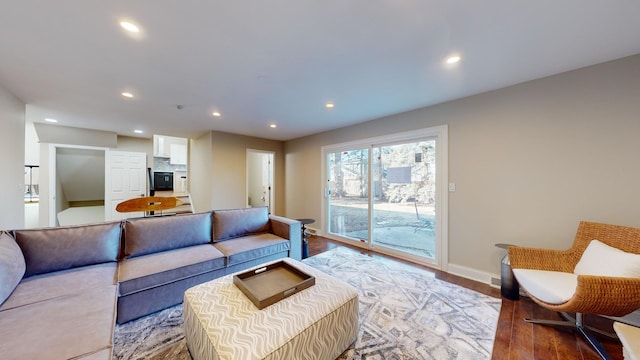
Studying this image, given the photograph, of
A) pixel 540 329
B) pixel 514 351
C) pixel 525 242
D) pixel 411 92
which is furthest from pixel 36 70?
pixel 525 242

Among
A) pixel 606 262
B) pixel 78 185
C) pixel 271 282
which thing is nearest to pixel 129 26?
pixel 271 282

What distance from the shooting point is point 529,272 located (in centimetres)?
187

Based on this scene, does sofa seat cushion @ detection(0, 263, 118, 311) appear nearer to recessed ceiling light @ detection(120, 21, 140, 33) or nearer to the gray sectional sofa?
the gray sectional sofa

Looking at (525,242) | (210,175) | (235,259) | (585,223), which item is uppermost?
(210,175)

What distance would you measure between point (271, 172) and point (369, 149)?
291 cm

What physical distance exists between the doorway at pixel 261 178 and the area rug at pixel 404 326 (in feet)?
12.1

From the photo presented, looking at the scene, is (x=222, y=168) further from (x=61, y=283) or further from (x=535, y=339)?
(x=535, y=339)

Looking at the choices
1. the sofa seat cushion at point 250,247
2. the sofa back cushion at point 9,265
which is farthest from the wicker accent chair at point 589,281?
the sofa back cushion at point 9,265

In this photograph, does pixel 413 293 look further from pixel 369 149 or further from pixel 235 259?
pixel 369 149

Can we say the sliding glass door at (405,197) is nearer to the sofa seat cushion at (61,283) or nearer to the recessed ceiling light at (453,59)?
the recessed ceiling light at (453,59)

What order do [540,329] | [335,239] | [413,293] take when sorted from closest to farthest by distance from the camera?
[540,329] → [413,293] → [335,239]

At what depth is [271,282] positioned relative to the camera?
5.54 feet

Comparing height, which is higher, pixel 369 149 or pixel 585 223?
pixel 369 149

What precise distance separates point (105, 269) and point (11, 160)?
2.31 meters
